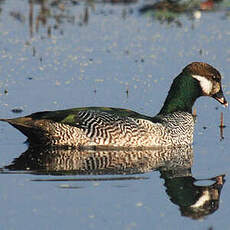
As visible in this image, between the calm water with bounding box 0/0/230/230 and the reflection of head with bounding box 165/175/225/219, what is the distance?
0.01m

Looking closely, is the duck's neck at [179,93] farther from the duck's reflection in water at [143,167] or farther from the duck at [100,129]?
the duck's reflection in water at [143,167]

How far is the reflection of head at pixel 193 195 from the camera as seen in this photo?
32.3ft

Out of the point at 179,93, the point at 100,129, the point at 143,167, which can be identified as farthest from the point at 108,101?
the point at 143,167

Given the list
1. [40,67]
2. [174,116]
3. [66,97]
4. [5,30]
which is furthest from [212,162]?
[5,30]

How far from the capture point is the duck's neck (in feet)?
44.1

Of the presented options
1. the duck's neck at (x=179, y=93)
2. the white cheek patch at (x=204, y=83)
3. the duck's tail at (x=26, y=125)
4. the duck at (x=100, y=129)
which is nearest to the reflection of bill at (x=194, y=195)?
the duck at (x=100, y=129)

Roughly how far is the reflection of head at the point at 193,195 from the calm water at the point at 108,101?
0.04ft

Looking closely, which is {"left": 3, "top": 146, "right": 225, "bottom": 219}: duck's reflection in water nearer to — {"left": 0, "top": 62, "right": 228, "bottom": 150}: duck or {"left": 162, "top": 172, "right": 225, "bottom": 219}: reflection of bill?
{"left": 162, "top": 172, "right": 225, "bottom": 219}: reflection of bill

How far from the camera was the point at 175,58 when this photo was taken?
60.3ft

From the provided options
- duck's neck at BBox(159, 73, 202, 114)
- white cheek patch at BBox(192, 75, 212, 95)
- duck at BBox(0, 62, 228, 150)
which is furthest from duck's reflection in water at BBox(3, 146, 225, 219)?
white cheek patch at BBox(192, 75, 212, 95)

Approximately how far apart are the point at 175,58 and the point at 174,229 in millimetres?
9674

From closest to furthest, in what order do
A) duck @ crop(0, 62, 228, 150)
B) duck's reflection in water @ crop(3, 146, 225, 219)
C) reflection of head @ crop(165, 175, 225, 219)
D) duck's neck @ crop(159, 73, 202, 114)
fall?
reflection of head @ crop(165, 175, 225, 219) < duck's reflection in water @ crop(3, 146, 225, 219) < duck @ crop(0, 62, 228, 150) < duck's neck @ crop(159, 73, 202, 114)

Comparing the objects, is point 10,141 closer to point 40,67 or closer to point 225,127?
point 225,127

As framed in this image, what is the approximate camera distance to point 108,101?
49.3ft
